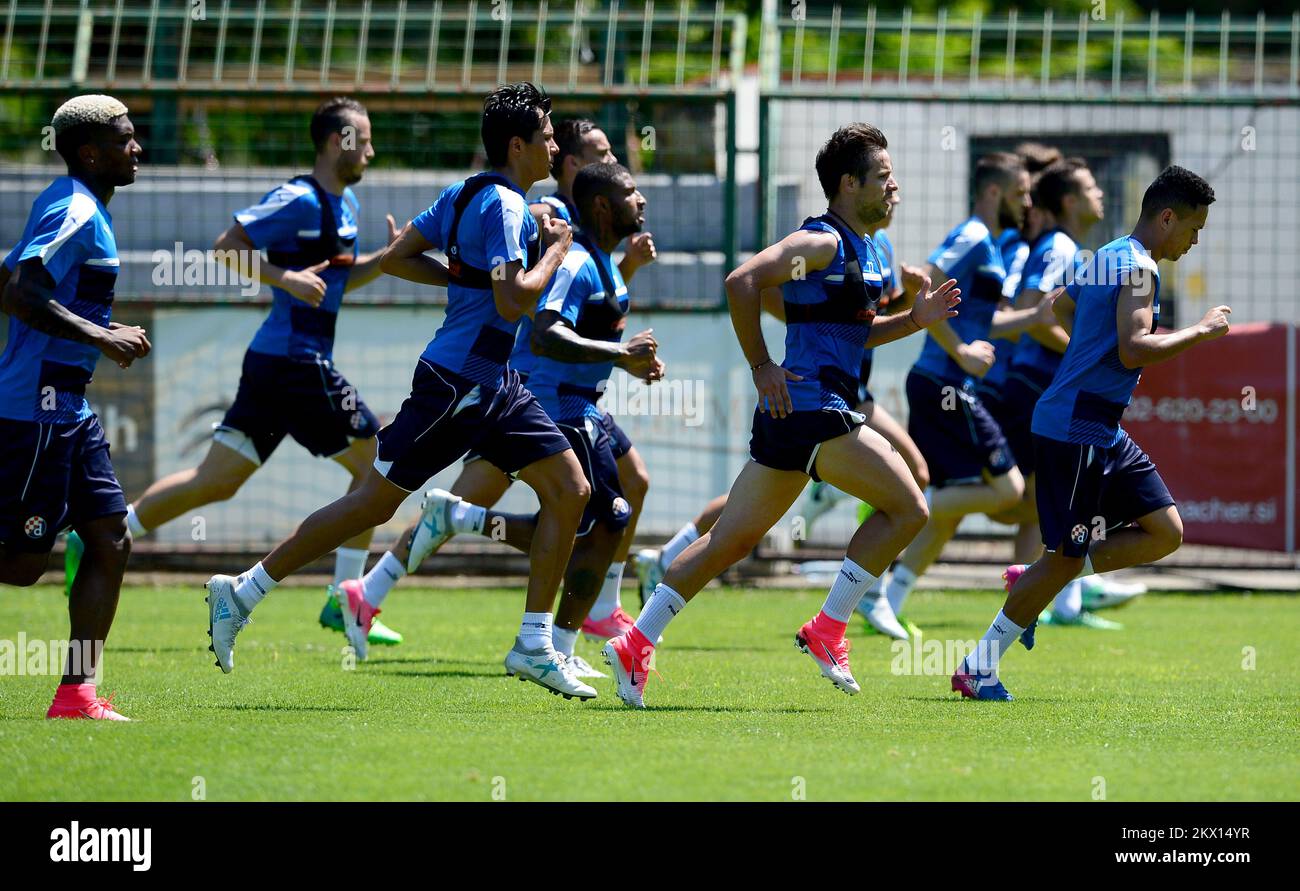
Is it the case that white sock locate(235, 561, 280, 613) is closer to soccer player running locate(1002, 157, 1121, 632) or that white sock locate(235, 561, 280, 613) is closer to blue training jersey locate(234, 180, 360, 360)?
blue training jersey locate(234, 180, 360, 360)

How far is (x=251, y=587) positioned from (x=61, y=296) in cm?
145

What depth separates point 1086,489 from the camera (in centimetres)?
710

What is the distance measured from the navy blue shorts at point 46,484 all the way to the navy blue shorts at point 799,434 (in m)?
2.43

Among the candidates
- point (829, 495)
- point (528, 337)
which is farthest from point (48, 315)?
point (829, 495)

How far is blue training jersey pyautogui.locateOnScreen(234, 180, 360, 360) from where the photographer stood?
9070mm

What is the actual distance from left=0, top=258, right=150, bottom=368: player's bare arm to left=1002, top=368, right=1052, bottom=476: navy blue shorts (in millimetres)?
5913

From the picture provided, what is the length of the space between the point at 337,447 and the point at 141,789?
446cm

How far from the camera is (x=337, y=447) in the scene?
9.27 meters

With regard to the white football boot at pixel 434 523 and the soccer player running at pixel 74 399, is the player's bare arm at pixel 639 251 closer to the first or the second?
the white football boot at pixel 434 523

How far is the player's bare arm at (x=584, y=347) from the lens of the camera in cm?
721

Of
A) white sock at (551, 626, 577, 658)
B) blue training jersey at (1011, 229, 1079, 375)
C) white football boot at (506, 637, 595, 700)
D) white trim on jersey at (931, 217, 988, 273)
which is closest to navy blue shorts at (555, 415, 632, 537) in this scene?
white sock at (551, 626, 577, 658)

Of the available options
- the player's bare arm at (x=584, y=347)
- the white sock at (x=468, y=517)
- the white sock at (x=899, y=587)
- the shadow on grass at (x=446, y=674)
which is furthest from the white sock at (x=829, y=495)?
the player's bare arm at (x=584, y=347)
